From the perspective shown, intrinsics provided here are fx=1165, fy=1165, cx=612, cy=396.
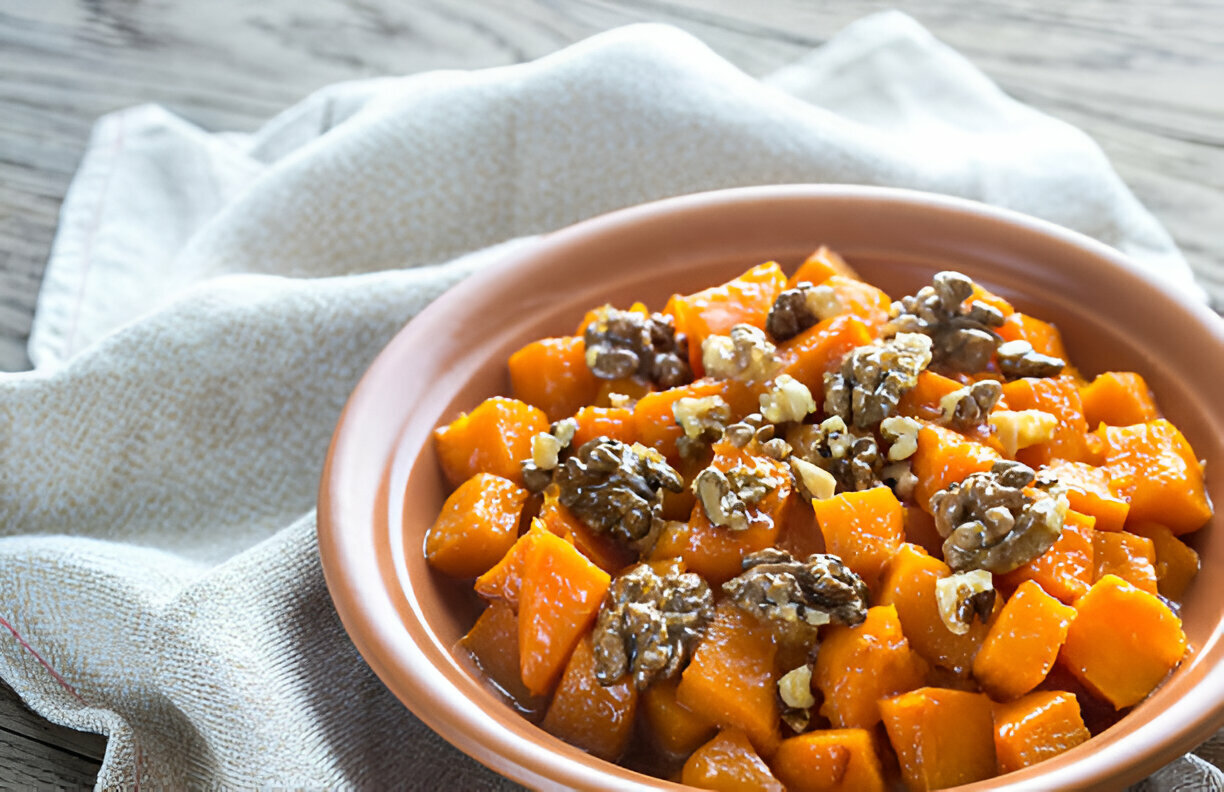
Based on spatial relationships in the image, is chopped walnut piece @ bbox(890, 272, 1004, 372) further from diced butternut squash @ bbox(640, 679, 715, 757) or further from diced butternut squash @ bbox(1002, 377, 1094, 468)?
diced butternut squash @ bbox(640, 679, 715, 757)

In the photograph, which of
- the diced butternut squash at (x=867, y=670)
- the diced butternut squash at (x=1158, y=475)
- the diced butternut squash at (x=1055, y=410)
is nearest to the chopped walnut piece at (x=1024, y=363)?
the diced butternut squash at (x=1055, y=410)

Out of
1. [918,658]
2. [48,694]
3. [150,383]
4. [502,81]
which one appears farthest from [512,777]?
[502,81]

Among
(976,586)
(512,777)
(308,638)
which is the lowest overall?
(308,638)

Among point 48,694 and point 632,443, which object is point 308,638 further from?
point 632,443

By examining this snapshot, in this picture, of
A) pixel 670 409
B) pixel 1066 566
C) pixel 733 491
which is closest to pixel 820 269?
pixel 670 409

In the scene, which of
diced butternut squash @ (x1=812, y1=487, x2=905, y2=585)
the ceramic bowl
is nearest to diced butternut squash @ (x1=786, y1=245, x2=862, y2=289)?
the ceramic bowl

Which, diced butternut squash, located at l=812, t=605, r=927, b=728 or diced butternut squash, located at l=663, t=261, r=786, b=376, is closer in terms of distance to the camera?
diced butternut squash, located at l=812, t=605, r=927, b=728
